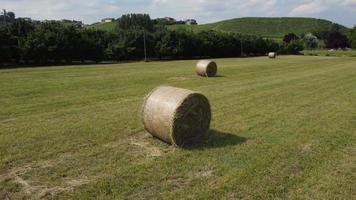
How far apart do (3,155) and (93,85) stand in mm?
12353

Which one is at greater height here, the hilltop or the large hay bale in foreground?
the hilltop

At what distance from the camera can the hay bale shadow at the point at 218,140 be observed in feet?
28.6

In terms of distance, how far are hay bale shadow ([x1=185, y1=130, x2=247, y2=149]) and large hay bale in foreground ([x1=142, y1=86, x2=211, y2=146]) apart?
0.68 feet

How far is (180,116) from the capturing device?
8625 mm

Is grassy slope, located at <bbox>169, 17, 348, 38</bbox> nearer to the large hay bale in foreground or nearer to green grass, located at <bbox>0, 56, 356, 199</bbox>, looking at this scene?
green grass, located at <bbox>0, 56, 356, 199</bbox>

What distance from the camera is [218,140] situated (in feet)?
30.2

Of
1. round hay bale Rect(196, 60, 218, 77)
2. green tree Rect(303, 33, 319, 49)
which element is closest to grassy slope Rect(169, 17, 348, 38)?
green tree Rect(303, 33, 319, 49)

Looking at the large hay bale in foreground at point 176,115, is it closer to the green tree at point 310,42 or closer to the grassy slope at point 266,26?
the green tree at point 310,42

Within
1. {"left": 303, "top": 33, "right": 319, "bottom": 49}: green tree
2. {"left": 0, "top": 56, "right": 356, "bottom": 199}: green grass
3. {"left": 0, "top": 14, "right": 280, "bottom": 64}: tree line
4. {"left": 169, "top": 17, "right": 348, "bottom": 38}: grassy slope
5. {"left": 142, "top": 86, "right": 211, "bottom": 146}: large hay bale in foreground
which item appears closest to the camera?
{"left": 0, "top": 56, "right": 356, "bottom": 199}: green grass

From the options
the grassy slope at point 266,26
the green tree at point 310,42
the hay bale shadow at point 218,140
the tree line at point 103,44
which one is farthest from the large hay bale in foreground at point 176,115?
the grassy slope at point 266,26

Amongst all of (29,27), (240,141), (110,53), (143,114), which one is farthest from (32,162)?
(110,53)

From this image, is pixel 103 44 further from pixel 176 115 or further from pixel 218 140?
pixel 176 115

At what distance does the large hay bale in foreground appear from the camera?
28.1 feet

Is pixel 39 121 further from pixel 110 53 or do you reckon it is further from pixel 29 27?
pixel 110 53
